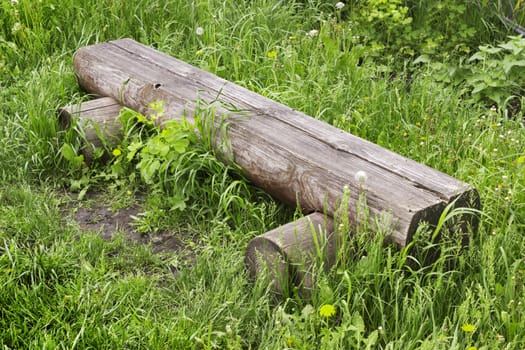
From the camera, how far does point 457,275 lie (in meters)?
3.55

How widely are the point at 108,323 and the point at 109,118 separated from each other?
72.6 inches

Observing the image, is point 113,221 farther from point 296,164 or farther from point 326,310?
point 326,310

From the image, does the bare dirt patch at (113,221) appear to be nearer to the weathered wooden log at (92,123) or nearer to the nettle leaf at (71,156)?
the nettle leaf at (71,156)

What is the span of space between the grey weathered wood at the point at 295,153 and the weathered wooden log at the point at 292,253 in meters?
0.15

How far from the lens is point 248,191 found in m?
4.18

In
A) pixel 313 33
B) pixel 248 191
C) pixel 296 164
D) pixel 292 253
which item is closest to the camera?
pixel 292 253

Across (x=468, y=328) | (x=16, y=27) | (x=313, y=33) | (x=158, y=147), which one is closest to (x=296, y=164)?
(x=158, y=147)

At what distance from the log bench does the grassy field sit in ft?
0.41

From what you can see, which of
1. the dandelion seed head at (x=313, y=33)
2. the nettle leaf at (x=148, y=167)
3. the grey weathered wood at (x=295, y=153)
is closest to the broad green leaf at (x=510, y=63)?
the dandelion seed head at (x=313, y=33)

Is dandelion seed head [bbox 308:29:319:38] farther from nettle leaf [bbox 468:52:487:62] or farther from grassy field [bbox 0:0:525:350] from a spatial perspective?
nettle leaf [bbox 468:52:487:62]

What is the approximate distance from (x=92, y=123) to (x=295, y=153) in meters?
1.46

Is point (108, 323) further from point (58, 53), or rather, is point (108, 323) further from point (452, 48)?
point (452, 48)

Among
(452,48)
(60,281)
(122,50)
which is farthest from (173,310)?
(452,48)

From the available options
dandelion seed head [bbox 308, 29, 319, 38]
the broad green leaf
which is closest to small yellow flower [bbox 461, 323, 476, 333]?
the broad green leaf
